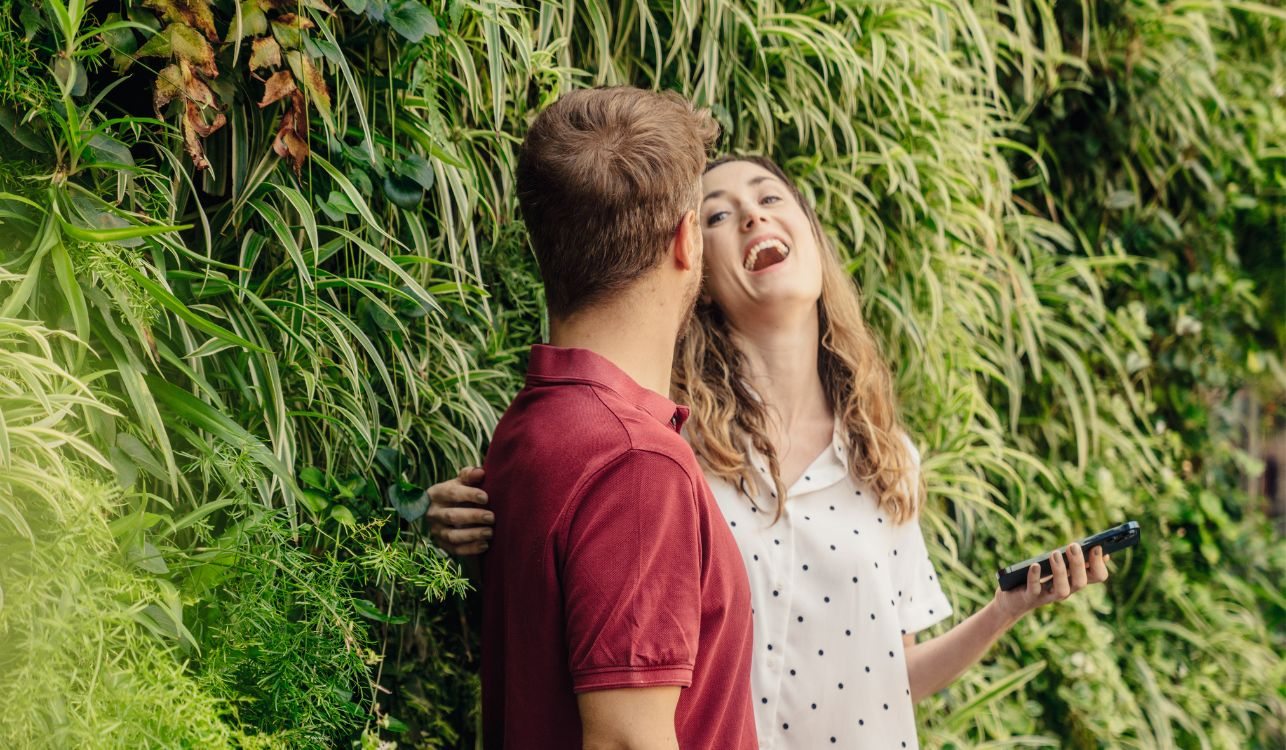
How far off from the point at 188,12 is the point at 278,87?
0.15m

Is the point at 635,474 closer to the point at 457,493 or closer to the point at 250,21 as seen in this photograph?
the point at 457,493

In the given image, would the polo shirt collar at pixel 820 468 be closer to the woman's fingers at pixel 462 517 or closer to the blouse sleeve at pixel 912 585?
the blouse sleeve at pixel 912 585

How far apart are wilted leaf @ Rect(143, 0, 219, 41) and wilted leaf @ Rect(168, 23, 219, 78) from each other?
10mm

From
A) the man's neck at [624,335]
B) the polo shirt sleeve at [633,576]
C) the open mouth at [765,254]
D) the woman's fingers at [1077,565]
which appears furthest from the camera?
the open mouth at [765,254]

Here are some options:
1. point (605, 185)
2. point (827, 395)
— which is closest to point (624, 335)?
point (605, 185)

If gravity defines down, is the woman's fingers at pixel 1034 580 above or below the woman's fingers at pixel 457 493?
below

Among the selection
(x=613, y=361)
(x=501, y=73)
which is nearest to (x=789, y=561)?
(x=613, y=361)

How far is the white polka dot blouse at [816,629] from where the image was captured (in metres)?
1.83

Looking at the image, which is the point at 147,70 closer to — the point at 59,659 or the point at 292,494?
the point at 292,494

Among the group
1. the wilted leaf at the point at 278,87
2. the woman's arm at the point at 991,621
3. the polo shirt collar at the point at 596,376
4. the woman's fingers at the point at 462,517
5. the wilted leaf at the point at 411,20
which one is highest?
the wilted leaf at the point at 411,20

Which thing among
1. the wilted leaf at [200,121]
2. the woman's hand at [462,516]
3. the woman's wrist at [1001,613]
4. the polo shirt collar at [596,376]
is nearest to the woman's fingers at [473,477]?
the woman's hand at [462,516]

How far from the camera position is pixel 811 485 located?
74.9 inches

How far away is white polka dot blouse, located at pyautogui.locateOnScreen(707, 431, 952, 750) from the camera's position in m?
1.83

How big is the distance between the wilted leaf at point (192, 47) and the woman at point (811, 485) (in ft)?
2.20
